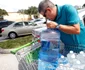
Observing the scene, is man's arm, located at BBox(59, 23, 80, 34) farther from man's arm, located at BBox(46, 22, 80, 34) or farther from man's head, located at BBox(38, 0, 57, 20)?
man's head, located at BBox(38, 0, 57, 20)

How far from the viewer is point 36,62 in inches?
107

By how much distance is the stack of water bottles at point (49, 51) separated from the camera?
267 centimetres

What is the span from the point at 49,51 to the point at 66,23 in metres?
0.41

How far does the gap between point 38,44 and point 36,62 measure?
0.36m

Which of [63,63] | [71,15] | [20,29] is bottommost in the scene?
[20,29]

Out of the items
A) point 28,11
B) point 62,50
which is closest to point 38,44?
point 62,50

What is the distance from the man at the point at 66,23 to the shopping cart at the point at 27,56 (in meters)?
0.43

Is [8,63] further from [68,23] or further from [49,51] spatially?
[68,23]

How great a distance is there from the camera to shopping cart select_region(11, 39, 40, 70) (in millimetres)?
2731

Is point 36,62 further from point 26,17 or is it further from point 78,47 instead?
point 26,17

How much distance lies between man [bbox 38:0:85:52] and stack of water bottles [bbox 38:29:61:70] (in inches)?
4.2

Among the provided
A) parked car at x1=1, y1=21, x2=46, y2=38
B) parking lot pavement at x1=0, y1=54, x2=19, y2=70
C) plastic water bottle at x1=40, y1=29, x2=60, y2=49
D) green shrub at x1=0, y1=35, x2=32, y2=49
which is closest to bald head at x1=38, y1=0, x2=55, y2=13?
plastic water bottle at x1=40, y1=29, x2=60, y2=49

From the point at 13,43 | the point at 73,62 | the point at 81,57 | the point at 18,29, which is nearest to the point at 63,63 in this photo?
the point at 73,62

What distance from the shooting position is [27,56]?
283 cm
